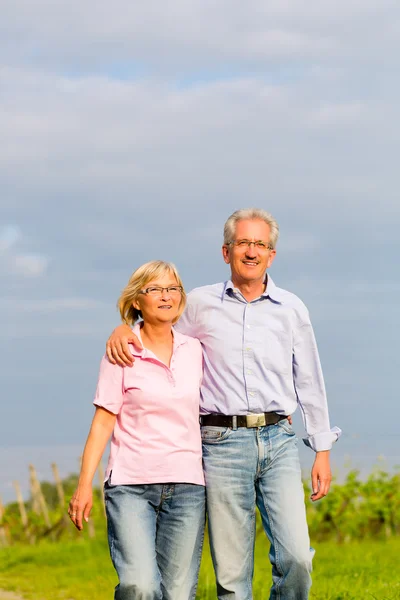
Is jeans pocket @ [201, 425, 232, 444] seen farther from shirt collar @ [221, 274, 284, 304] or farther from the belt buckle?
shirt collar @ [221, 274, 284, 304]

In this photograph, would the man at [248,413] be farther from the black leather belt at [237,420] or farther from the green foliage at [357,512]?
the green foliage at [357,512]

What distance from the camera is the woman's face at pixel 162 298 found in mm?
4594

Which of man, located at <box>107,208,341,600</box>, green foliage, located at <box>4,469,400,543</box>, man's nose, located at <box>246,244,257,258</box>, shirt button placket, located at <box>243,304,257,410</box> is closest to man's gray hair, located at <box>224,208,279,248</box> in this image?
man, located at <box>107,208,341,600</box>

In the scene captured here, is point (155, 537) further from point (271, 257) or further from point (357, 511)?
point (357, 511)

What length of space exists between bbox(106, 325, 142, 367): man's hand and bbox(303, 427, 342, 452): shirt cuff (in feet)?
4.29

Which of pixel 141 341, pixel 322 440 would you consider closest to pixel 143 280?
pixel 141 341

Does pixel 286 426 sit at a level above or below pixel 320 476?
above

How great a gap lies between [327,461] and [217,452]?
826 millimetres

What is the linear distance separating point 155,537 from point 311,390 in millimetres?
1288

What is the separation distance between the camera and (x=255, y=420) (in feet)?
15.7

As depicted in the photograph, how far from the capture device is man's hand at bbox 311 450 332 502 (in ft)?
16.7

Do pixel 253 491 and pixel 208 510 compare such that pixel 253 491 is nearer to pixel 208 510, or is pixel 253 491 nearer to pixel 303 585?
pixel 208 510

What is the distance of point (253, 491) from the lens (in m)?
4.81

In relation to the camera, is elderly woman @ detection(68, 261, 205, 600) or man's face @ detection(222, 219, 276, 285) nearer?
elderly woman @ detection(68, 261, 205, 600)
